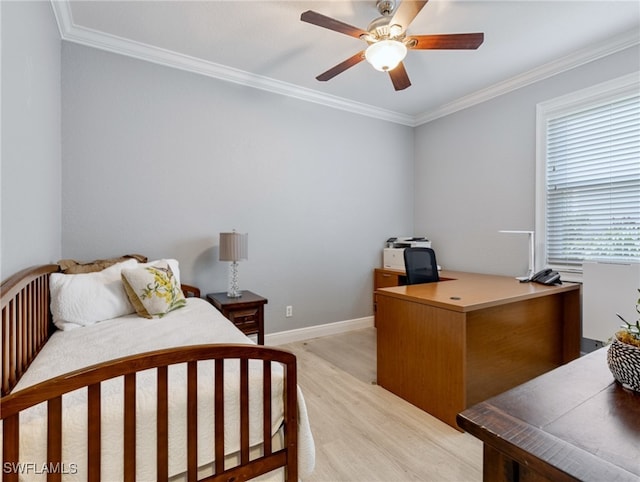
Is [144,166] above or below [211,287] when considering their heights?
above

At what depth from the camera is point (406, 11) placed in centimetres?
174

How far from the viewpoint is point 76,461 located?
886mm

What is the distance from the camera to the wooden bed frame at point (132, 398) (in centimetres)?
80

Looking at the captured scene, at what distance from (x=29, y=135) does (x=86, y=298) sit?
91cm

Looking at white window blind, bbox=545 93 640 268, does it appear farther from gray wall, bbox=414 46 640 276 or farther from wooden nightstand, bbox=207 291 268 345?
wooden nightstand, bbox=207 291 268 345

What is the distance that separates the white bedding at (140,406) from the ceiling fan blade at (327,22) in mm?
1770

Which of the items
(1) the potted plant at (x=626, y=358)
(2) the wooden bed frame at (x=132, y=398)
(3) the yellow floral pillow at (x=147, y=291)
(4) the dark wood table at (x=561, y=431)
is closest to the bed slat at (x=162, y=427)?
(2) the wooden bed frame at (x=132, y=398)

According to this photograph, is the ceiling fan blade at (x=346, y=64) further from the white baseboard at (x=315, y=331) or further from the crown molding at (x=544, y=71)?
the white baseboard at (x=315, y=331)

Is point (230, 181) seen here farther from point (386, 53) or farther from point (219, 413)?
point (219, 413)

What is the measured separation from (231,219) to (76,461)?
7.52 feet

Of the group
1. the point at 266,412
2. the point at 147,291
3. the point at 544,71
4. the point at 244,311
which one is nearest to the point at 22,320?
the point at 147,291

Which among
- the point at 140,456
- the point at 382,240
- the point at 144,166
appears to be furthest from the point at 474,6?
the point at 140,456

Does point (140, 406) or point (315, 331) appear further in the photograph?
point (315, 331)

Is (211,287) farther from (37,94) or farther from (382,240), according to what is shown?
(382,240)
